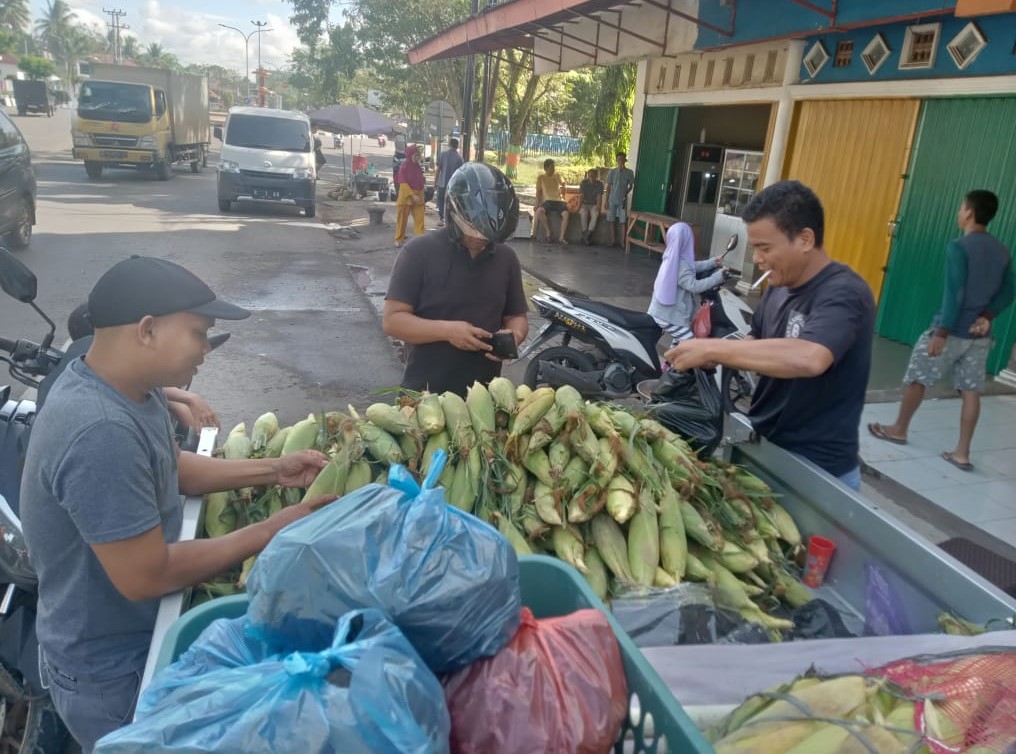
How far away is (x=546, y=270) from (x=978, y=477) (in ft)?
28.5

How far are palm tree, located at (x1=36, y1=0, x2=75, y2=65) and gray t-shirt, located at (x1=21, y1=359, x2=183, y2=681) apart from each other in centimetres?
12631

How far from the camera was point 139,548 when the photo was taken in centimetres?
162

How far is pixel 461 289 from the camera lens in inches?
133

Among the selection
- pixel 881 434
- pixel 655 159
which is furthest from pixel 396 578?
pixel 655 159

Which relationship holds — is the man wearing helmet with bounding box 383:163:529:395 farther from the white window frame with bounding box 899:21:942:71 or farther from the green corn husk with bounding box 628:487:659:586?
the white window frame with bounding box 899:21:942:71

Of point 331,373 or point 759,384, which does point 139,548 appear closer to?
point 759,384

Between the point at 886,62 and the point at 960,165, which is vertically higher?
the point at 886,62

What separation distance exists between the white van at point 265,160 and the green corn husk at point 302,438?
16278 mm

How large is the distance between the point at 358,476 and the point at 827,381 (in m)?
1.68

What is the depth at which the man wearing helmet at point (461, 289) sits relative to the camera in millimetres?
3078

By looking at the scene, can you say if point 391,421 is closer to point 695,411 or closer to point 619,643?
point 695,411

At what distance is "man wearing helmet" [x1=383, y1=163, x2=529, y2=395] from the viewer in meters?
3.08

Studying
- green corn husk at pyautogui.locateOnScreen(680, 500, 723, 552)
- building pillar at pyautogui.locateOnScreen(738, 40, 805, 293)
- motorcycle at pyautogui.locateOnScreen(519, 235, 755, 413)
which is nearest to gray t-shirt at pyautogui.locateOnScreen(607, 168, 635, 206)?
building pillar at pyautogui.locateOnScreen(738, 40, 805, 293)

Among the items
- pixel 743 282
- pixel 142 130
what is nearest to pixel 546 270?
pixel 743 282
